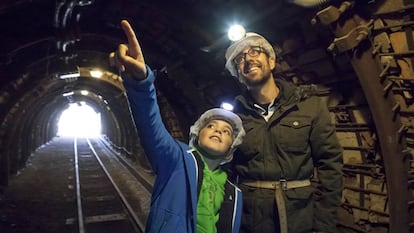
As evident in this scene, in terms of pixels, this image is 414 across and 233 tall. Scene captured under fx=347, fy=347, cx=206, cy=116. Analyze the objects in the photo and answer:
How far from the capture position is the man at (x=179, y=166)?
2029mm

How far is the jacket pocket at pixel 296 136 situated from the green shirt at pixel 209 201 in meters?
0.64

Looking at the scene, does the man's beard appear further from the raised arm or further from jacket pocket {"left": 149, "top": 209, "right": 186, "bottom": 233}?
jacket pocket {"left": 149, "top": 209, "right": 186, "bottom": 233}

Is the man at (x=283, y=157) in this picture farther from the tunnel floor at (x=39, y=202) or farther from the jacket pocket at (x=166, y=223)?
the tunnel floor at (x=39, y=202)

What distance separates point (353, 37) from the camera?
355cm

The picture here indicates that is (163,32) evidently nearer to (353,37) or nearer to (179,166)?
(353,37)

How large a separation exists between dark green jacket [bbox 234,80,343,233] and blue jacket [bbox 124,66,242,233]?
715 mm

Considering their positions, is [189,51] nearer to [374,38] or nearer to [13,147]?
[374,38]

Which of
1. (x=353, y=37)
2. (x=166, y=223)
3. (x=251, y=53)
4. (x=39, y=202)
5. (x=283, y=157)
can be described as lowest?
(x=39, y=202)

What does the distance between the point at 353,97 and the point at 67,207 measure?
28.4 feet

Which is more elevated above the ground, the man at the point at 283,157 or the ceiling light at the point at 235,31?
the ceiling light at the point at 235,31

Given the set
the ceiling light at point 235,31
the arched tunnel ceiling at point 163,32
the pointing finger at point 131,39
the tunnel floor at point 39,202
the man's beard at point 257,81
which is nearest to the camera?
the pointing finger at point 131,39

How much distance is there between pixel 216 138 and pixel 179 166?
363 millimetres

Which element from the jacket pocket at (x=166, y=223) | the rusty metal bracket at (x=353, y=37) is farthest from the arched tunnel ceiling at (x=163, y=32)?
the jacket pocket at (x=166, y=223)

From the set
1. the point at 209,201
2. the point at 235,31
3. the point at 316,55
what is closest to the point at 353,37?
the point at 316,55
